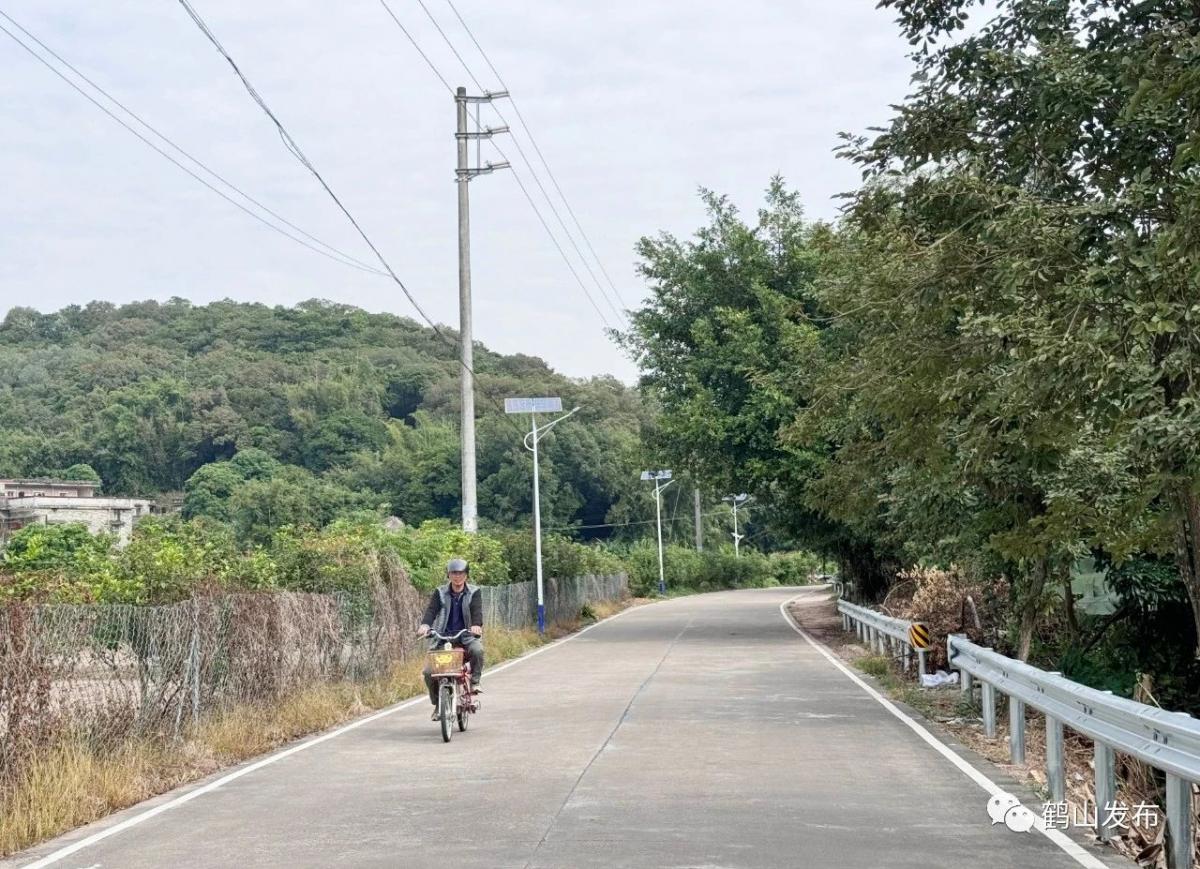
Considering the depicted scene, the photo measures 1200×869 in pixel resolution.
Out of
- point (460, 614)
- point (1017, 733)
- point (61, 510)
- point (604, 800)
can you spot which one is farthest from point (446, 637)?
point (61, 510)

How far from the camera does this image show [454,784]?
10.8 m

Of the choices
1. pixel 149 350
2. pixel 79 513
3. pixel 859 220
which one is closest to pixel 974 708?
pixel 859 220

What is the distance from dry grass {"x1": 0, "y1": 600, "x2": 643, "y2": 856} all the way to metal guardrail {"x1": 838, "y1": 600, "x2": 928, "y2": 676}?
7550 millimetres

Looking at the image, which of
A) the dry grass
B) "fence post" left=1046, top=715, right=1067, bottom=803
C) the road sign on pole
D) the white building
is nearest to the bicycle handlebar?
the dry grass

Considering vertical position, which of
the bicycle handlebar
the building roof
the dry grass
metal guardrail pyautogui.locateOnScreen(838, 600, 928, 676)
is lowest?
the dry grass

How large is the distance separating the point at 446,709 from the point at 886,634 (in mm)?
13216

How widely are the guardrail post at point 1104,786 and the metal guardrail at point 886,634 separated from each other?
35.3 feet

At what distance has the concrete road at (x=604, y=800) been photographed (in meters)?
8.03

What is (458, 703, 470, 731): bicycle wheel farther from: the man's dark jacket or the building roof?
the building roof

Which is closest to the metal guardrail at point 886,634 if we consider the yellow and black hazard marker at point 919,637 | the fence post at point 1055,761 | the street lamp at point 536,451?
the yellow and black hazard marker at point 919,637

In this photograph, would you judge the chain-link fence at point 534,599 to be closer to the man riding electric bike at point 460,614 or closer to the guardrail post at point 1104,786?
the man riding electric bike at point 460,614

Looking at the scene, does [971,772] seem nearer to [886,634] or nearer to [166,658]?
[166,658]

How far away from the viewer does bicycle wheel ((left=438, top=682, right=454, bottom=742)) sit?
13688 millimetres

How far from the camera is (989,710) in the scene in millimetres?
13875
